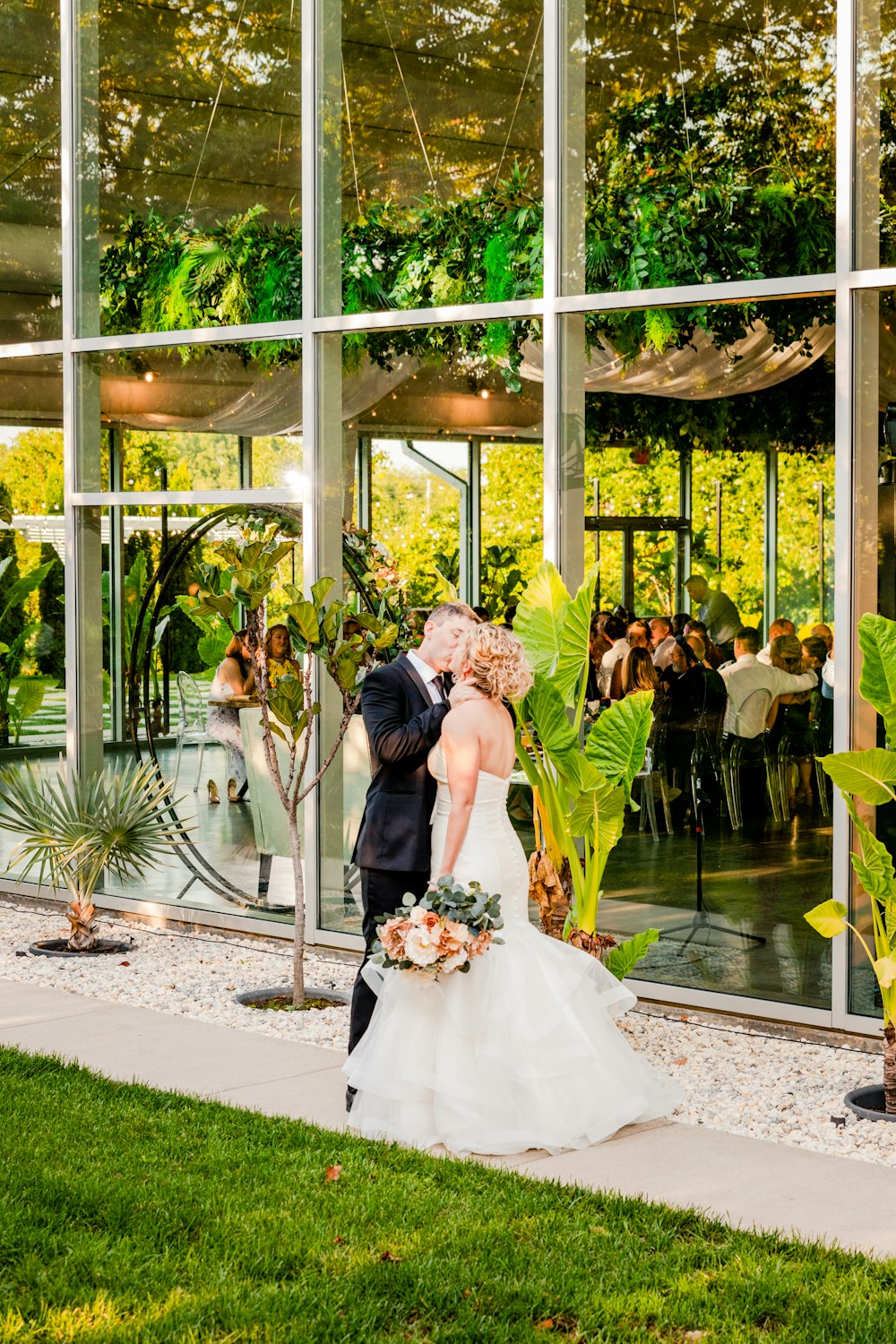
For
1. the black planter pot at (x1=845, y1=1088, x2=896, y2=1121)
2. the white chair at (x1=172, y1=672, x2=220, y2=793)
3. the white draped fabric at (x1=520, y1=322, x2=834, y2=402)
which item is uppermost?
the white draped fabric at (x1=520, y1=322, x2=834, y2=402)

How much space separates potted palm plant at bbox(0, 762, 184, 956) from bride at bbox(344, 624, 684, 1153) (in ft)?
11.5

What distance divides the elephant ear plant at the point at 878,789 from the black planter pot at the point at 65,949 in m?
4.50

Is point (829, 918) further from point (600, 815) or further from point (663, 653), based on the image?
point (663, 653)

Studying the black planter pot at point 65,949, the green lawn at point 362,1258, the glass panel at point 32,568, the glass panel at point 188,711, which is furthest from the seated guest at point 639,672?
the glass panel at point 32,568

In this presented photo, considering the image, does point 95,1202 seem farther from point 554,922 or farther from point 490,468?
point 490,468

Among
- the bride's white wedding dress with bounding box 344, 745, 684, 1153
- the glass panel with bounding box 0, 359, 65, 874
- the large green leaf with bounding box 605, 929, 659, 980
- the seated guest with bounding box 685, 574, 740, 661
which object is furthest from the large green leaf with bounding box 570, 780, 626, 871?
the glass panel with bounding box 0, 359, 65, 874

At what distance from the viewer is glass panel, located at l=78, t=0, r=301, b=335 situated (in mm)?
9008

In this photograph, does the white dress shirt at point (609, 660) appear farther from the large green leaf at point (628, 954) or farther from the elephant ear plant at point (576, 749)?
the large green leaf at point (628, 954)

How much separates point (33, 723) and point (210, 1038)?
419cm

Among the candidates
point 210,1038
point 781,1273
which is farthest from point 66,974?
point 781,1273

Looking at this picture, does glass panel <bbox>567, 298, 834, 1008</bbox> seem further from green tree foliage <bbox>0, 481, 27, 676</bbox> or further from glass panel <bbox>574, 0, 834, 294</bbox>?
green tree foliage <bbox>0, 481, 27, 676</bbox>

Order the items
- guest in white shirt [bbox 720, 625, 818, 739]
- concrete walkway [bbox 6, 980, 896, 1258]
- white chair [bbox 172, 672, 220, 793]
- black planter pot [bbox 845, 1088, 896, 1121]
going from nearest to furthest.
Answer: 1. concrete walkway [bbox 6, 980, 896, 1258]
2. black planter pot [bbox 845, 1088, 896, 1121]
3. guest in white shirt [bbox 720, 625, 818, 739]
4. white chair [bbox 172, 672, 220, 793]

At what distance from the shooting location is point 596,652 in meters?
8.02

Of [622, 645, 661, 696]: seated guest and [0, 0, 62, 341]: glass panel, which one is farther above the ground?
[0, 0, 62, 341]: glass panel
